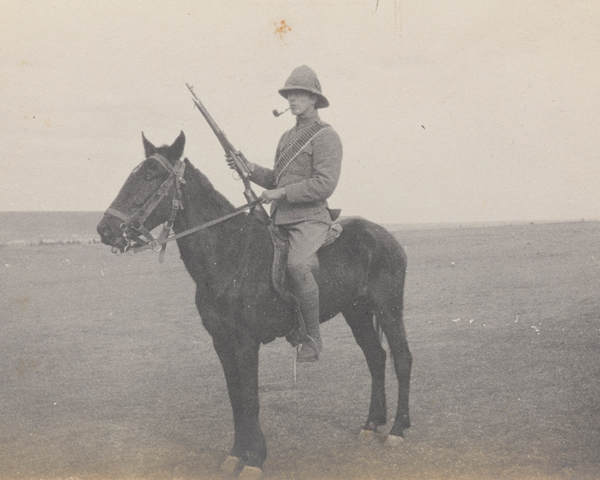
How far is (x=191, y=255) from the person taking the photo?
16.5 feet

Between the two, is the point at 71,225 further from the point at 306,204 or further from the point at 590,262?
the point at 306,204

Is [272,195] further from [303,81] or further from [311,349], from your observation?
[311,349]

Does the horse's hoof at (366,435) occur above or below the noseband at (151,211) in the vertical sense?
below

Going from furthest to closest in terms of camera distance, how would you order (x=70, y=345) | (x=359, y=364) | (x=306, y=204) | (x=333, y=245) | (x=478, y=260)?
(x=478, y=260) → (x=70, y=345) → (x=359, y=364) → (x=333, y=245) → (x=306, y=204)

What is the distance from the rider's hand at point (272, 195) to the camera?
A: 5074mm

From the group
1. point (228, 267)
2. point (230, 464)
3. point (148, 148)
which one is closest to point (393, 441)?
point (230, 464)

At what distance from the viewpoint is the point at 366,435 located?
6.03 m

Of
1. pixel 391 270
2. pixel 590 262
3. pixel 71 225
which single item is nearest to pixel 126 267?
pixel 590 262

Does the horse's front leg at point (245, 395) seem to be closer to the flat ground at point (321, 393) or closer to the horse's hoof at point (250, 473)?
the horse's hoof at point (250, 473)

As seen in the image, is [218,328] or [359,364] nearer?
[218,328]

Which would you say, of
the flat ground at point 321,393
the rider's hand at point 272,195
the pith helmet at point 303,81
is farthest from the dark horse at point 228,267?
the pith helmet at point 303,81

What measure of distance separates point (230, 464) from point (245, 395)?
716mm

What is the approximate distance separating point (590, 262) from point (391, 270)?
44.3 feet

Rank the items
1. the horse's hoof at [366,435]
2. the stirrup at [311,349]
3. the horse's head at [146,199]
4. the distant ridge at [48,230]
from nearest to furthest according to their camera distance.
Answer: the horse's head at [146,199] < the stirrup at [311,349] < the horse's hoof at [366,435] < the distant ridge at [48,230]
